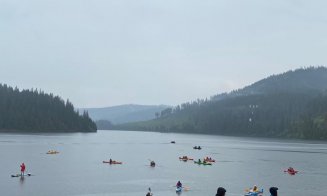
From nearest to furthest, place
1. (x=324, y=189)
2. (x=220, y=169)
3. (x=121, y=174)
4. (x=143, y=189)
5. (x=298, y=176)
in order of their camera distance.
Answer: (x=143, y=189)
(x=324, y=189)
(x=121, y=174)
(x=298, y=176)
(x=220, y=169)

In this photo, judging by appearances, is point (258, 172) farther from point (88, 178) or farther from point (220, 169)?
point (88, 178)

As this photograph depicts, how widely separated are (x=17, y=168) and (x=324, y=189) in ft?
186

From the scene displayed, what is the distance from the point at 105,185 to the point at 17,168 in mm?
27058

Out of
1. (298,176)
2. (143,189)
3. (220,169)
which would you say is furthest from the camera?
(220,169)

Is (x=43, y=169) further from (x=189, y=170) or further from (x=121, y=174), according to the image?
(x=189, y=170)

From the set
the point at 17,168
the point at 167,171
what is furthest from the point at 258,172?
the point at 17,168

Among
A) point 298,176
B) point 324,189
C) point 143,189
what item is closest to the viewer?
point 143,189

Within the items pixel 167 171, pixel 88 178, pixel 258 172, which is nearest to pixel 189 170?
pixel 167 171

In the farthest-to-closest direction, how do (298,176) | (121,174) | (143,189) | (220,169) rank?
(220,169)
(298,176)
(121,174)
(143,189)

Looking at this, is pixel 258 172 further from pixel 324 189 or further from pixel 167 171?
pixel 324 189

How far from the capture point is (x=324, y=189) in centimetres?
8456

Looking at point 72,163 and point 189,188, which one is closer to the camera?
point 189,188

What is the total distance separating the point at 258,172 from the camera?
112 metres

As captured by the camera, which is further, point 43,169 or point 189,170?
point 189,170
